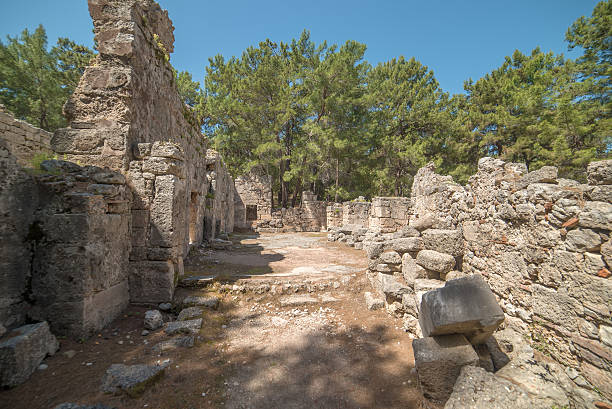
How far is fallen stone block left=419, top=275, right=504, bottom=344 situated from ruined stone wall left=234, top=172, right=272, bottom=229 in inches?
645

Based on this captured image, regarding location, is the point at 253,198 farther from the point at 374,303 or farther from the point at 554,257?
the point at 554,257

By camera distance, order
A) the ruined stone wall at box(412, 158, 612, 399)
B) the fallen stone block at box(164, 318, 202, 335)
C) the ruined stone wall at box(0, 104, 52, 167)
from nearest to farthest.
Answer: the ruined stone wall at box(412, 158, 612, 399)
the fallen stone block at box(164, 318, 202, 335)
the ruined stone wall at box(0, 104, 52, 167)

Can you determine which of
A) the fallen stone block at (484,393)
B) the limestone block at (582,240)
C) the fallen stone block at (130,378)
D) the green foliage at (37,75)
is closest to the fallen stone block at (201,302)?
the fallen stone block at (130,378)

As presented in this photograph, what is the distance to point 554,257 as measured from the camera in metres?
2.69

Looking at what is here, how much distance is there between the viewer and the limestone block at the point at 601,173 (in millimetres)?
2350

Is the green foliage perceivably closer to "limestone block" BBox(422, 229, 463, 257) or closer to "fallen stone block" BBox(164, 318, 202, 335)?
"fallen stone block" BBox(164, 318, 202, 335)

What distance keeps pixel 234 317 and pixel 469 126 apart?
75.4ft

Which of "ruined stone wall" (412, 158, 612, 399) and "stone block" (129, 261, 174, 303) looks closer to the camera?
"ruined stone wall" (412, 158, 612, 399)

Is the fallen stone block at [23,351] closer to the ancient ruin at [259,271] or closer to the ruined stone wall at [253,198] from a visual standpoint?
the ancient ruin at [259,271]

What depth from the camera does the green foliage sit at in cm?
1435

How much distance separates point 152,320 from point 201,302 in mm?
839

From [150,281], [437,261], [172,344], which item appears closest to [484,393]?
[437,261]

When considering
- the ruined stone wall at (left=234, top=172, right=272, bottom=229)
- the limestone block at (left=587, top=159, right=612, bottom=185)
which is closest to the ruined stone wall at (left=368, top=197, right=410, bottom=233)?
the ruined stone wall at (left=234, top=172, right=272, bottom=229)

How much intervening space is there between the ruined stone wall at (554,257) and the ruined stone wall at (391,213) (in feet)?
27.5
